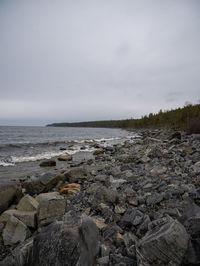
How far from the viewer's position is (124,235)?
9.61 ft

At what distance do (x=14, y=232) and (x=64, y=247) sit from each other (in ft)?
6.06

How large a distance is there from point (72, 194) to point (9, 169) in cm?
766

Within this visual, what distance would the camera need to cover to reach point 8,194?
4.85m

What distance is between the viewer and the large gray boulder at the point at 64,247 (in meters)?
2.14

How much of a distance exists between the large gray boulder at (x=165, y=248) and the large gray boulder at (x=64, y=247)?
2.63 feet

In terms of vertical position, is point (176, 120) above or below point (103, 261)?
above

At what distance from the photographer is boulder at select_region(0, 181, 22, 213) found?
15.2 feet

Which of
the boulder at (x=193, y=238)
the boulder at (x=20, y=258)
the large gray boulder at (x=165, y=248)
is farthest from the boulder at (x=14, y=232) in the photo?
the boulder at (x=193, y=238)

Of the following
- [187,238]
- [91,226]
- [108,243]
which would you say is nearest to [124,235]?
[108,243]

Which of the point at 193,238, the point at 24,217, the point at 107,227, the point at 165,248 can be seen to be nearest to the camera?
the point at 165,248

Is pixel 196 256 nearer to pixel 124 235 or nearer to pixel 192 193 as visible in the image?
pixel 124 235

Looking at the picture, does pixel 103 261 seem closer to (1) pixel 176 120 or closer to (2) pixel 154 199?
(2) pixel 154 199

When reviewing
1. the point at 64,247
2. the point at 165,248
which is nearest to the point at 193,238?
the point at 165,248

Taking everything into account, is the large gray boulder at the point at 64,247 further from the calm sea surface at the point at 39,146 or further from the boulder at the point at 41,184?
the calm sea surface at the point at 39,146
